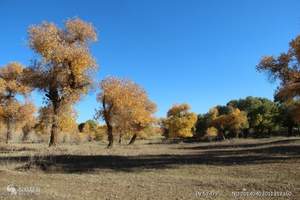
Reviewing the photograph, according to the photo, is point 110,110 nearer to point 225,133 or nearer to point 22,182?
point 22,182

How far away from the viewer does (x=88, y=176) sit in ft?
65.4

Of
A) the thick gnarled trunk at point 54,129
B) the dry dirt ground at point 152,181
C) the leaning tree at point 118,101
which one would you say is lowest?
the dry dirt ground at point 152,181

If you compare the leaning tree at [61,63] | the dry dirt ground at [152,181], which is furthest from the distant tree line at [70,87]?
the dry dirt ground at [152,181]

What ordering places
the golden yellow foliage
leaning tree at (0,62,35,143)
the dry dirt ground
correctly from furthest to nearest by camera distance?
1. the golden yellow foliage
2. leaning tree at (0,62,35,143)
3. the dry dirt ground

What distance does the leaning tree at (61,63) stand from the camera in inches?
1501

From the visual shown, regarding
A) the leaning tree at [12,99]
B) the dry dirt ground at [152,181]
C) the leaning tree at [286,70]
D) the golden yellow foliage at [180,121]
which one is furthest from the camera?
the golden yellow foliage at [180,121]

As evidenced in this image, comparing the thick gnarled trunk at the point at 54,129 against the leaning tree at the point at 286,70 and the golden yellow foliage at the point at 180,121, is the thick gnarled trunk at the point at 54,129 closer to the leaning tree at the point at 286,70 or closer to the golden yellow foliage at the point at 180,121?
the leaning tree at the point at 286,70

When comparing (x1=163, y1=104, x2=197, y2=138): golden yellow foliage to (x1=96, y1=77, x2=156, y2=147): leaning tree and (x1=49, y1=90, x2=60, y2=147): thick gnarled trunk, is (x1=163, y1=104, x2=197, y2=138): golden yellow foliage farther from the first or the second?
(x1=49, y1=90, x2=60, y2=147): thick gnarled trunk

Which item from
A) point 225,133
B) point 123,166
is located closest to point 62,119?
point 123,166

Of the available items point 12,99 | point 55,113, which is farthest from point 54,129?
point 12,99

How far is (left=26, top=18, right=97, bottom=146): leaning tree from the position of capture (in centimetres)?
3812

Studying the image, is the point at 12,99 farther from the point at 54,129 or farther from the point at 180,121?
the point at 180,121

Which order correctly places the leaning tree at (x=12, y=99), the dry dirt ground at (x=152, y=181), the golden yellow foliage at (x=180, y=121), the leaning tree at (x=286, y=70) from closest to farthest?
the dry dirt ground at (x=152, y=181)
the leaning tree at (x=286, y=70)
the leaning tree at (x=12, y=99)
the golden yellow foliage at (x=180, y=121)

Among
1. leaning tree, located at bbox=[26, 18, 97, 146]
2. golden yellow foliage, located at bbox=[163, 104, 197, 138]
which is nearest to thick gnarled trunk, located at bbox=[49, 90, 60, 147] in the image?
leaning tree, located at bbox=[26, 18, 97, 146]
